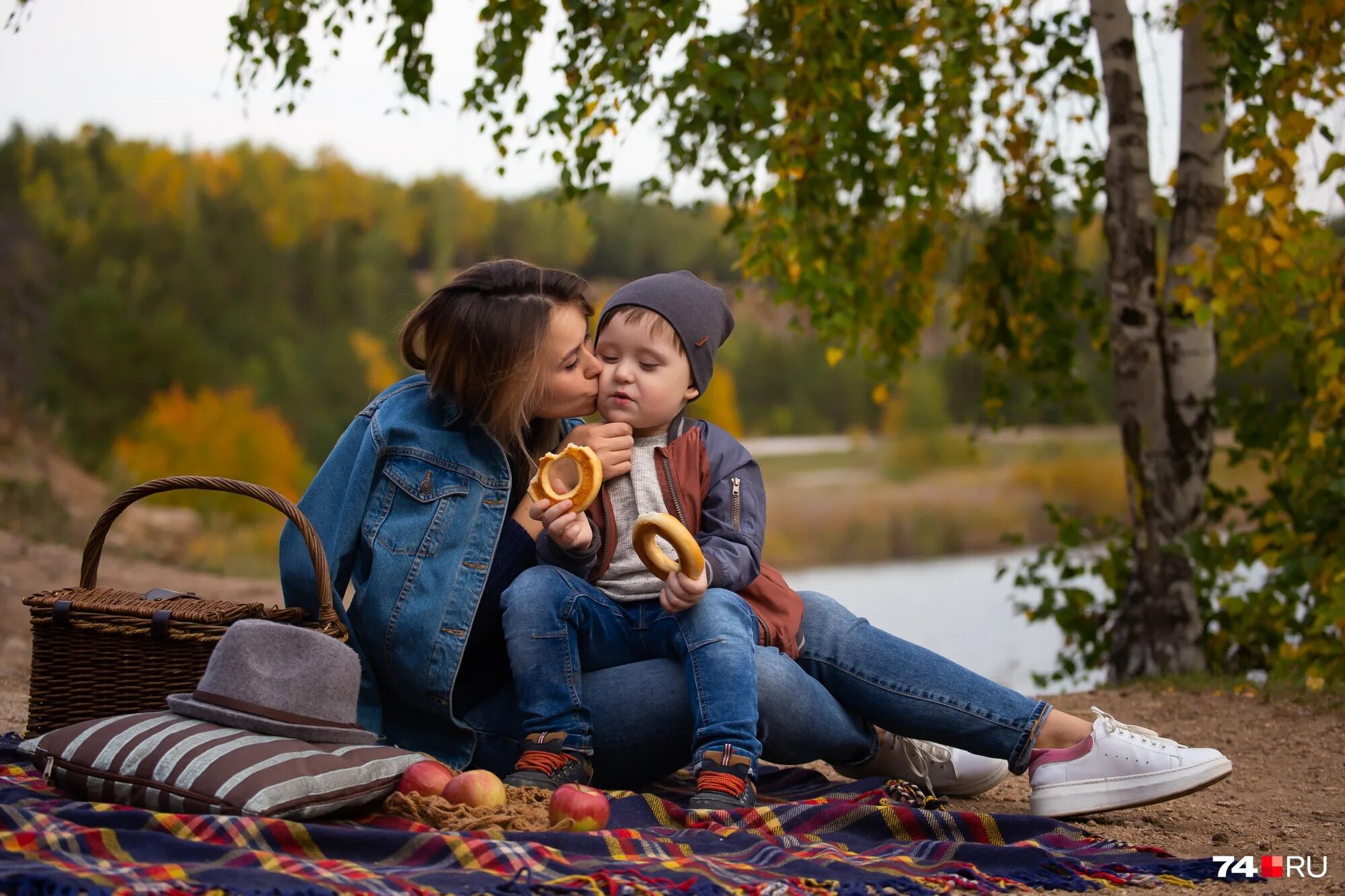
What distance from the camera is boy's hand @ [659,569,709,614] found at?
1.98 meters

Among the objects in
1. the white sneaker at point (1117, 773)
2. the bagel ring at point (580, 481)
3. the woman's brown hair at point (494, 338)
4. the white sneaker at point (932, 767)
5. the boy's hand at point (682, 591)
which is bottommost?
the white sneaker at point (932, 767)

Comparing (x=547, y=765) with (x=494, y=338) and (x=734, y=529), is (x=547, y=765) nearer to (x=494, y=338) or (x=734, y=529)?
(x=734, y=529)

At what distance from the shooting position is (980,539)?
8.41 metres

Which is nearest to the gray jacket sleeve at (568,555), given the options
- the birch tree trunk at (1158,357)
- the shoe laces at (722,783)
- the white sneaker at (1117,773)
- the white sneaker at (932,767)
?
the shoe laces at (722,783)

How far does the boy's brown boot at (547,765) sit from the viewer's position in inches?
78.6

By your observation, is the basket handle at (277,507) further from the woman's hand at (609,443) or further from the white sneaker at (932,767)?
the white sneaker at (932,767)

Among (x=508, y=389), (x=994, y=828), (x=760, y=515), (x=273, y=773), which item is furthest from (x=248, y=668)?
(x=994, y=828)

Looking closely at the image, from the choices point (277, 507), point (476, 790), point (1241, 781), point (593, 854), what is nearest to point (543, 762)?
point (476, 790)

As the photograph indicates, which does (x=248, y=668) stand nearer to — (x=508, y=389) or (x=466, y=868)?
(x=466, y=868)

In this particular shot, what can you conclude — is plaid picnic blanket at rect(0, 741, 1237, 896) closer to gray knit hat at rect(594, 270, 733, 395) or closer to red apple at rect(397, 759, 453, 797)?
red apple at rect(397, 759, 453, 797)

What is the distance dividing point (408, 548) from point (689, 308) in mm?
683

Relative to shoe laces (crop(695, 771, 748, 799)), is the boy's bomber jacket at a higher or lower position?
higher

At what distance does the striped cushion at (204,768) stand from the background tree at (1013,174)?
210 cm

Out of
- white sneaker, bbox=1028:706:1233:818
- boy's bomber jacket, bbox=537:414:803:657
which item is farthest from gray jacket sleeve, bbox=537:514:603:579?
white sneaker, bbox=1028:706:1233:818
